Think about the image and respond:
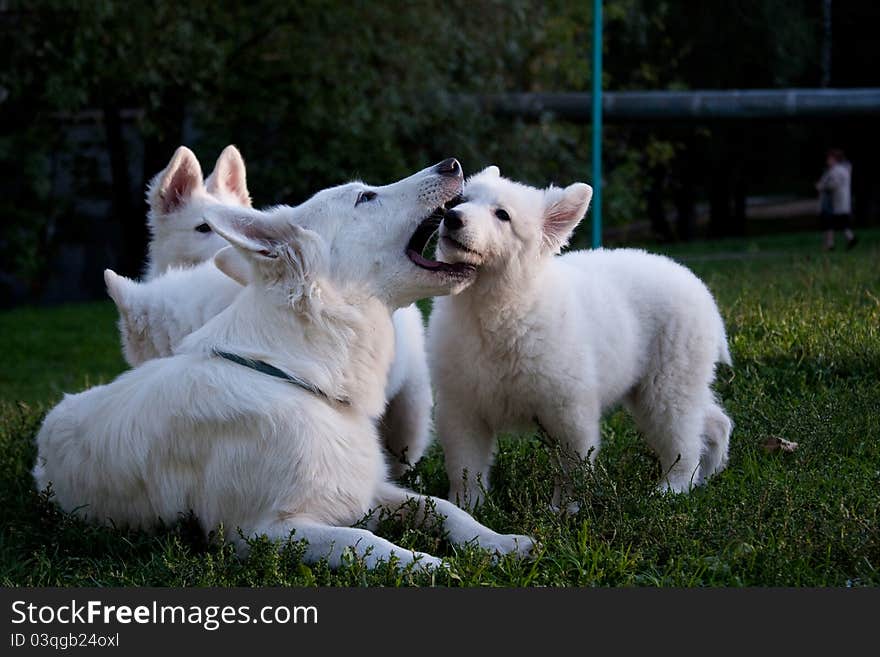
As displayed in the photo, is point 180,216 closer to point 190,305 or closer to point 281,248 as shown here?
point 190,305

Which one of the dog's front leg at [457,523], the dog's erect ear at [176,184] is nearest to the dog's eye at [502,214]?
the dog's front leg at [457,523]

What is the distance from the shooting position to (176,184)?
6.28 metres

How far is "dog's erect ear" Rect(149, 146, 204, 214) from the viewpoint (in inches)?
244

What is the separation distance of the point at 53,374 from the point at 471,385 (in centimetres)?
838

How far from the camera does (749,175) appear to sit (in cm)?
2639

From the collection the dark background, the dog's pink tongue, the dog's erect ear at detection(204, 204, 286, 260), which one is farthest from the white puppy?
the dark background

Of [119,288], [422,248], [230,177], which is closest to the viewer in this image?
[422,248]

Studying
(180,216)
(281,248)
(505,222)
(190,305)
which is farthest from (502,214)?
(180,216)

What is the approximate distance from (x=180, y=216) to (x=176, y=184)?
171 mm

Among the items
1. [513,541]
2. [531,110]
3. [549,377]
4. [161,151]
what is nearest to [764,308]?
[549,377]

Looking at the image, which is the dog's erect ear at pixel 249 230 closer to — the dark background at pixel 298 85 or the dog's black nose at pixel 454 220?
the dog's black nose at pixel 454 220

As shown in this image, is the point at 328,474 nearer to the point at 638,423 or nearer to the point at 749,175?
the point at 638,423

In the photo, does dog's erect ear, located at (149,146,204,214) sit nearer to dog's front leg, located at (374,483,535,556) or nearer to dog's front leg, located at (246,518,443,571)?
dog's front leg, located at (374,483,535,556)

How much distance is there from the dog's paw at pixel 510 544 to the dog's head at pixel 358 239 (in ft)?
3.23
